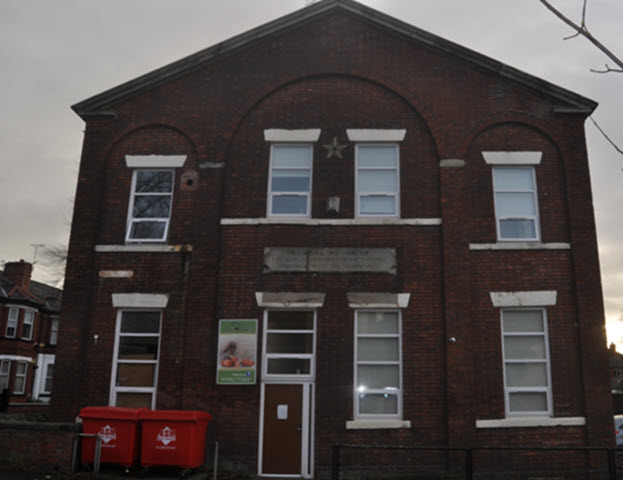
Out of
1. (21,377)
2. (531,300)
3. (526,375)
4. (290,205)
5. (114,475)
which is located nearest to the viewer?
(114,475)

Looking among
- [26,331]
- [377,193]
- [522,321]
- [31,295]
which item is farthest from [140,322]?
[31,295]

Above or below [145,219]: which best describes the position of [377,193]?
above

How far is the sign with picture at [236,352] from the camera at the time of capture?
501 inches

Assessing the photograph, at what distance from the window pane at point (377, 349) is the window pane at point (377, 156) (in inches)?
164

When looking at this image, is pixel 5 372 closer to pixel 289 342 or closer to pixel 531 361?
pixel 289 342

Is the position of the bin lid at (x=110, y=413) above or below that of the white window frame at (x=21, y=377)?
below

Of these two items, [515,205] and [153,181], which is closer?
[515,205]

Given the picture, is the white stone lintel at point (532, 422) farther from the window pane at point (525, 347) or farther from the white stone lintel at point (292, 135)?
the white stone lintel at point (292, 135)

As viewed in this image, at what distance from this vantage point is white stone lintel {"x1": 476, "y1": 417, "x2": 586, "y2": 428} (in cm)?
1234

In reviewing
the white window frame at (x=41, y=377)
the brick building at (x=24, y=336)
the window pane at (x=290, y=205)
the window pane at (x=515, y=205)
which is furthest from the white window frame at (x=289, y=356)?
the white window frame at (x=41, y=377)

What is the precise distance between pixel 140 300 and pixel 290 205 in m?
4.11

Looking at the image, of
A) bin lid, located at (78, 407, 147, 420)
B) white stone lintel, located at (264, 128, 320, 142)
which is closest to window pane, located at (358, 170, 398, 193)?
white stone lintel, located at (264, 128, 320, 142)

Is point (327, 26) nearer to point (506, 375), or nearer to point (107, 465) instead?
point (506, 375)

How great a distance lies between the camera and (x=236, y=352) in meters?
12.9
